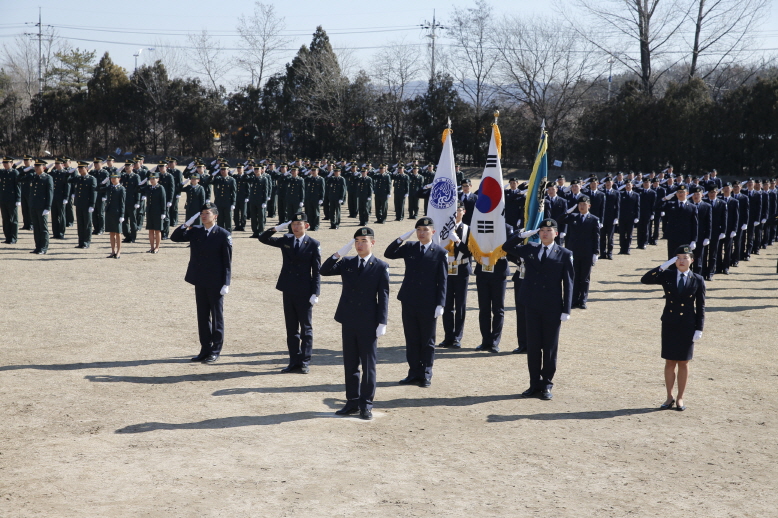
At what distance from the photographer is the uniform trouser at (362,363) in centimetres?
673

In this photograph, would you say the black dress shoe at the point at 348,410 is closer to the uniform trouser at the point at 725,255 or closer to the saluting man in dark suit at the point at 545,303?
the saluting man in dark suit at the point at 545,303

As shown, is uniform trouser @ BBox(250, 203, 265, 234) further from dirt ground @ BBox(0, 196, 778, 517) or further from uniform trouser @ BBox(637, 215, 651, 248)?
uniform trouser @ BBox(637, 215, 651, 248)

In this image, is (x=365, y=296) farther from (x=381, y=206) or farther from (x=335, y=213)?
(x=381, y=206)

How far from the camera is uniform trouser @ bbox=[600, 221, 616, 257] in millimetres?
17984

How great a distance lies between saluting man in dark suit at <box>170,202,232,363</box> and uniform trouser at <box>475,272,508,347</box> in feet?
10.5

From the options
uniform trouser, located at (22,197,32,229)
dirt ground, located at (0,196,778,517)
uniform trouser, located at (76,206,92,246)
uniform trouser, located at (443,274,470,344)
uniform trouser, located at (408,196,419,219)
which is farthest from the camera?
uniform trouser, located at (408,196,419,219)

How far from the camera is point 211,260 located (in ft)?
28.2

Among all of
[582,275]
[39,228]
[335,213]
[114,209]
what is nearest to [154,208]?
[114,209]

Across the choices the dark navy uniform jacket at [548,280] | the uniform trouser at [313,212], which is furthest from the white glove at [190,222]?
the uniform trouser at [313,212]

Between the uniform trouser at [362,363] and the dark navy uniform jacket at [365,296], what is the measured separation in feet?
0.29

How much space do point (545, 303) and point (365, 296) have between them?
1.96 m

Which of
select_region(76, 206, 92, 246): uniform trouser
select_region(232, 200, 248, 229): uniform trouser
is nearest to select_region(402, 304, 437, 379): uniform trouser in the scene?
select_region(76, 206, 92, 246): uniform trouser

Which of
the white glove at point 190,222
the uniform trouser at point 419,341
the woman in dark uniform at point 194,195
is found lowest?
the uniform trouser at point 419,341

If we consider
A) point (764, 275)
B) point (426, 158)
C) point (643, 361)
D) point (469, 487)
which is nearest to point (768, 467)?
point (469, 487)
